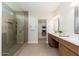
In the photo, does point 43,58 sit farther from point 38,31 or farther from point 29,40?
point 38,31

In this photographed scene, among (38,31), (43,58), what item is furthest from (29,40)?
(43,58)

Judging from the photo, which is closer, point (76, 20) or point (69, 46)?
point (69, 46)

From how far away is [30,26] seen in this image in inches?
304

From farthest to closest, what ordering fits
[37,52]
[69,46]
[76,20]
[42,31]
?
[42,31] → [37,52] → [76,20] → [69,46]

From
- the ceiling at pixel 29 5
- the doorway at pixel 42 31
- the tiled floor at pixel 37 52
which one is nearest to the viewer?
the ceiling at pixel 29 5

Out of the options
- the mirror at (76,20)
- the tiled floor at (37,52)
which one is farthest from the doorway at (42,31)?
the mirror at (76,20)

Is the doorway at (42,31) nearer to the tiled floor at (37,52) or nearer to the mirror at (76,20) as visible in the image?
the tiled floor at (37,52)

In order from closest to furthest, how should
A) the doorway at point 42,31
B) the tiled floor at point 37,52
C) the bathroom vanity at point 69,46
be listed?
the bathroom vanity at point 69,46, the tiled floor at point 37,52, the doorway at point 42,31

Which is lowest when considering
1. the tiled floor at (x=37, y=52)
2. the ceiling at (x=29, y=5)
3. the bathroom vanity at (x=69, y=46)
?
the tiled floor at (x=37, y=52)

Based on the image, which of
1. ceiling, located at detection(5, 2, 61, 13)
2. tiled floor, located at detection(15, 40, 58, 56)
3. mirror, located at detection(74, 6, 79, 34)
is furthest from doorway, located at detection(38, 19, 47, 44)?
mirror, located at detection(74, 6, 79, 34)

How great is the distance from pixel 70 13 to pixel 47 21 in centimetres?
319

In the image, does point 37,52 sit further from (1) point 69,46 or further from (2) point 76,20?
(1) point 69,46

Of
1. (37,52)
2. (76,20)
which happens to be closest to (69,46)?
(76,20)

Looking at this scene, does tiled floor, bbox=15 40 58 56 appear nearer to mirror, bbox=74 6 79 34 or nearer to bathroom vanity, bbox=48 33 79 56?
bathroom vanity, bbox=48 33 79 56
